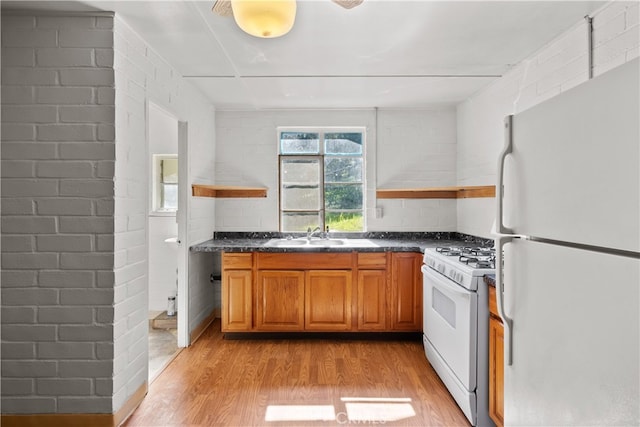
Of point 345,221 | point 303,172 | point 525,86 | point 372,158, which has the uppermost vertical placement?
point 525,86

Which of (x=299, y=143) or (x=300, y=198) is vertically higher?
(x=299, y=143)

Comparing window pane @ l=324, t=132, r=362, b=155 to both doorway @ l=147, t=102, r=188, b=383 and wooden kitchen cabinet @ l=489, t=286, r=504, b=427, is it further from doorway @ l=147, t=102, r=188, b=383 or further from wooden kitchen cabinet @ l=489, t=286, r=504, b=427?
wooden kitchen cabinet @ l=489, t=286, r=504, b=427

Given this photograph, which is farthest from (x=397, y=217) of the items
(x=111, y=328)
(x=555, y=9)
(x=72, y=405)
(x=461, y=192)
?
(x=72, y=405)

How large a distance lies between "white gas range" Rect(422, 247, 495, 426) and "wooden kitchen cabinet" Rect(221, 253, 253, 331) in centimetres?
160

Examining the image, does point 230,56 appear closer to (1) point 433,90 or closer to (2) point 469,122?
(1) point 433,90

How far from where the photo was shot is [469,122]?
353 centimetres

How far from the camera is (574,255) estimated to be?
0.96 metres

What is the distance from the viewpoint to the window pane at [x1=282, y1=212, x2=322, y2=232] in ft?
13.0

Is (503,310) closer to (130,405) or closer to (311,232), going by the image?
(130,405)

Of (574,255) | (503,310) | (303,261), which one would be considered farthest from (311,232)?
(574,255)

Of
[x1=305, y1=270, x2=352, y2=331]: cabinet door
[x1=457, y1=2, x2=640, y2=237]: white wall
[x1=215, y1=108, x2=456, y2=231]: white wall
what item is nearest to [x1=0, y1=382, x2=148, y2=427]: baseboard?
[x1=305, y1=270, x2=352, y2=331]: cabinet door

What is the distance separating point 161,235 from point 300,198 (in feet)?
5.22

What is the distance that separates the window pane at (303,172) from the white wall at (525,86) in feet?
5.19

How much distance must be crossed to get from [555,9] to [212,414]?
3035mm
